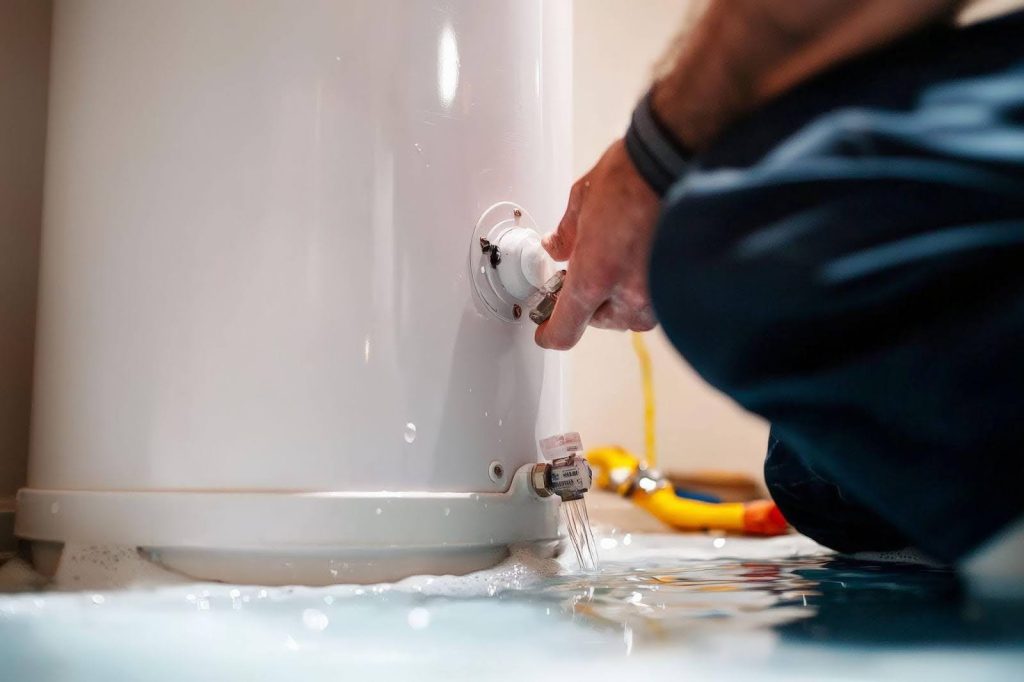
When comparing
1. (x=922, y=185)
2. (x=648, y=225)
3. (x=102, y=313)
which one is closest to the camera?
(x=922, y=185)

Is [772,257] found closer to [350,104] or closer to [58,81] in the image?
[350,104]

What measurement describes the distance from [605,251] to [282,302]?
0.19 metres

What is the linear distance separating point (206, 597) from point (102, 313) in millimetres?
195

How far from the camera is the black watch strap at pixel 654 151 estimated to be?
377mm

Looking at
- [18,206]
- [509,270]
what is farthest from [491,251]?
[18,206]

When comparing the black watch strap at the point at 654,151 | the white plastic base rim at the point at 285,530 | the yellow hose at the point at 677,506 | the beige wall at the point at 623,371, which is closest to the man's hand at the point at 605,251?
the black watch strap at the point at 654,151

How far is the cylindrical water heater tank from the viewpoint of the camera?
1.60 feet

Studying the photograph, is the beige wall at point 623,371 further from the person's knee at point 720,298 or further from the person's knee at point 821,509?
the person's knee at point 720,298

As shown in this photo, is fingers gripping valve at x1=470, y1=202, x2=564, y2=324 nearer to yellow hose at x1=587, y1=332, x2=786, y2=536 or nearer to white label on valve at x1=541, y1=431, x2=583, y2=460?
white label on valve at x1=541, y1=431, x2=583, y2=460

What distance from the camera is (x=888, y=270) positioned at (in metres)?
0.28

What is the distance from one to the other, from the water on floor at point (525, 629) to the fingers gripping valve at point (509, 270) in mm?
174

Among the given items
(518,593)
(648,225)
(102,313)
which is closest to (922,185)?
(648,225)

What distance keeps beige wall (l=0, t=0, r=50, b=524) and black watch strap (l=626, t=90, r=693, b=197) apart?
1.80 feet

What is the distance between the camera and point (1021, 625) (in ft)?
1.01
